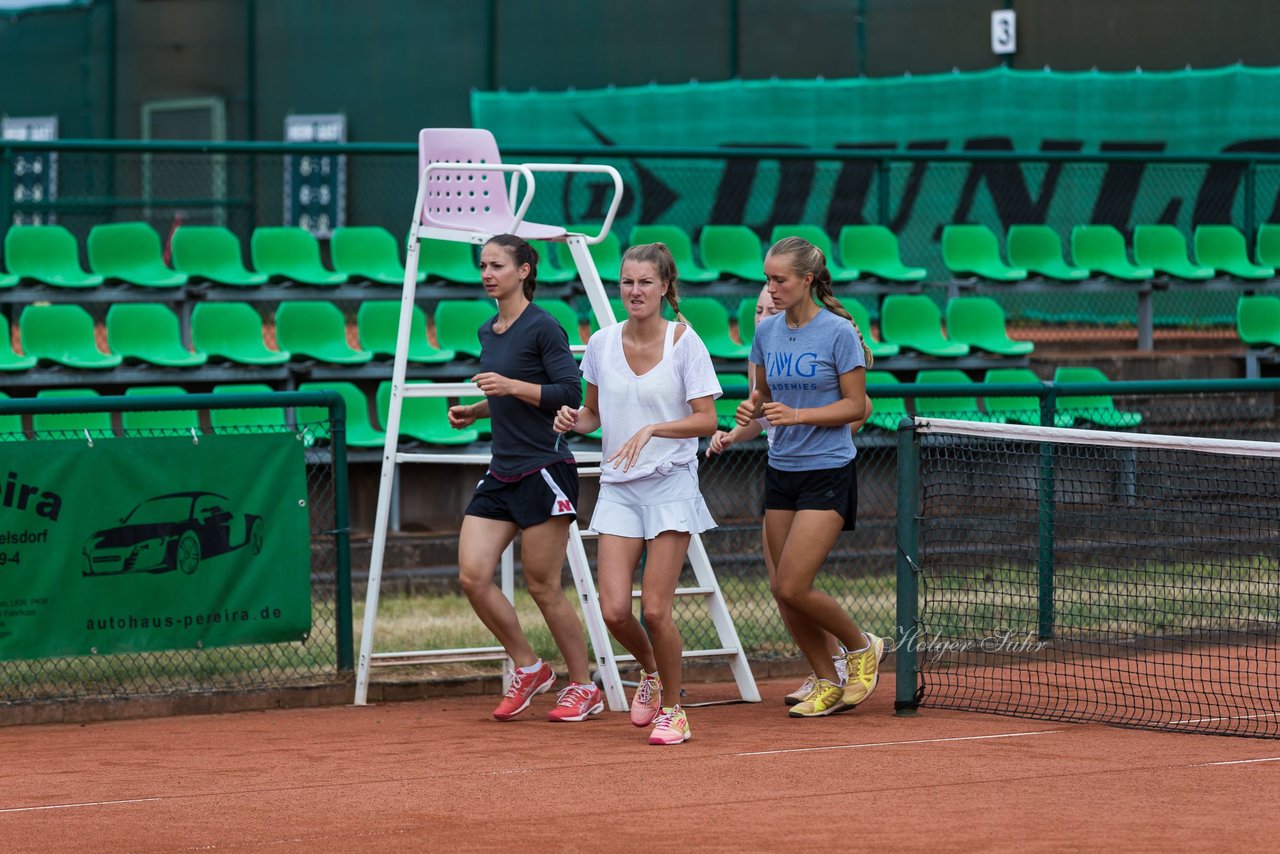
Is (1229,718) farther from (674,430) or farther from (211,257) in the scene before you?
(211,257)

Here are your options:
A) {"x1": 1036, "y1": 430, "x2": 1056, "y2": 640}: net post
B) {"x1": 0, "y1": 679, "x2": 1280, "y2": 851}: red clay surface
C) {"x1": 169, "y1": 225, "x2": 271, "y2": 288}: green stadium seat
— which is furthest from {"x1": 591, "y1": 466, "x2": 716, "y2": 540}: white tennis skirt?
{"x1": 169, "y1": 225, "x2": 271, "y2": 288}: green stadium seat

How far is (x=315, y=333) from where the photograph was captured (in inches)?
535

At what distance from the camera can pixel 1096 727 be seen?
7715 millimetres

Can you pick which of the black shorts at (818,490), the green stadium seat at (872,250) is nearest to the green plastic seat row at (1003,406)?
the green stadium seat at (872,250)

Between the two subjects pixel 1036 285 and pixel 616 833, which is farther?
pixel 1036 285

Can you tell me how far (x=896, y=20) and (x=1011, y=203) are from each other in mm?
3308

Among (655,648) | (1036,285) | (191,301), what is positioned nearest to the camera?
(655,648)

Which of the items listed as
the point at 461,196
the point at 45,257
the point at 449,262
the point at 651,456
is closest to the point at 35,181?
the point at 45,257

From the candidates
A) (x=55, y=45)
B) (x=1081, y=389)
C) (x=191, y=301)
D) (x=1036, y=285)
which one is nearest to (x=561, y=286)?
(x=191, y=301)

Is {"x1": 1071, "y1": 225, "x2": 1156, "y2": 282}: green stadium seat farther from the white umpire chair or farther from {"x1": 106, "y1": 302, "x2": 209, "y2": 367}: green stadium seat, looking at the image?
the white umpire chair

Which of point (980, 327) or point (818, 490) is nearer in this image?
point (818, 490)

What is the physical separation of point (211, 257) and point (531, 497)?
23.8 feet

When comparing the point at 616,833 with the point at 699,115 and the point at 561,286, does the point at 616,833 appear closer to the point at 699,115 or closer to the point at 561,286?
the point at 561,286

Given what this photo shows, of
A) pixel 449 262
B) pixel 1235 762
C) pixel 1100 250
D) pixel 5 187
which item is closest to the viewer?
pixel 1235 762
